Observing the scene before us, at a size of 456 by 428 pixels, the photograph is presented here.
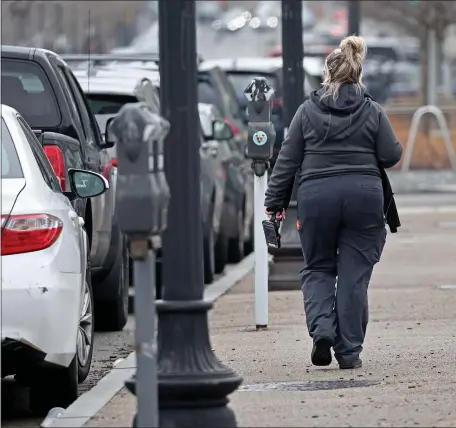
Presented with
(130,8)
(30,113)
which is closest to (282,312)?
(30,113)

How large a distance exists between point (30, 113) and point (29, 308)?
342cm

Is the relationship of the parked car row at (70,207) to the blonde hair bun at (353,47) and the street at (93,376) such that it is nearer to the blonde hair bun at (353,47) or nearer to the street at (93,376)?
the street at (93,376)

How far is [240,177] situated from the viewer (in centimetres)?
1703

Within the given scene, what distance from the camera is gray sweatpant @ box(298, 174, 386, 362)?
8656mm

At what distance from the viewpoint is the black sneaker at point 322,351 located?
28.3ft

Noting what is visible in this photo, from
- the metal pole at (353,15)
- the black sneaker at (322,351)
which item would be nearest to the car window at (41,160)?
the black sneaker at (322,351)

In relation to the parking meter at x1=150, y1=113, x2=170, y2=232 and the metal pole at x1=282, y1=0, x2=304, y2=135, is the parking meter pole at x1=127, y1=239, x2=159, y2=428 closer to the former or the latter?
the parking meter at x1=150, y1=113, x2=170, y2=232

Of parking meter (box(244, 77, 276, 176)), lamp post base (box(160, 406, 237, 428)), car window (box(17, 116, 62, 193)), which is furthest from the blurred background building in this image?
lamp post base (box(160, 406, 237, 428))

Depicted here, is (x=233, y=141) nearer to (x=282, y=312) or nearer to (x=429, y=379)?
(x=282, y=312)

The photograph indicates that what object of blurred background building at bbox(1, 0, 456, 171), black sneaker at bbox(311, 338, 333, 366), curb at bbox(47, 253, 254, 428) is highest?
blurred background building at bbox(1, 0, 456, 171)

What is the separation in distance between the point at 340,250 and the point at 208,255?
551 cm

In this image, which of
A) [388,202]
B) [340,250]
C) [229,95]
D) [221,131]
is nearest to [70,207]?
[340,250]

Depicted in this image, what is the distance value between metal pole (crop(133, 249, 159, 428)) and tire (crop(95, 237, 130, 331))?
521cm

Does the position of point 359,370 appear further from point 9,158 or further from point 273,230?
point 9,158
